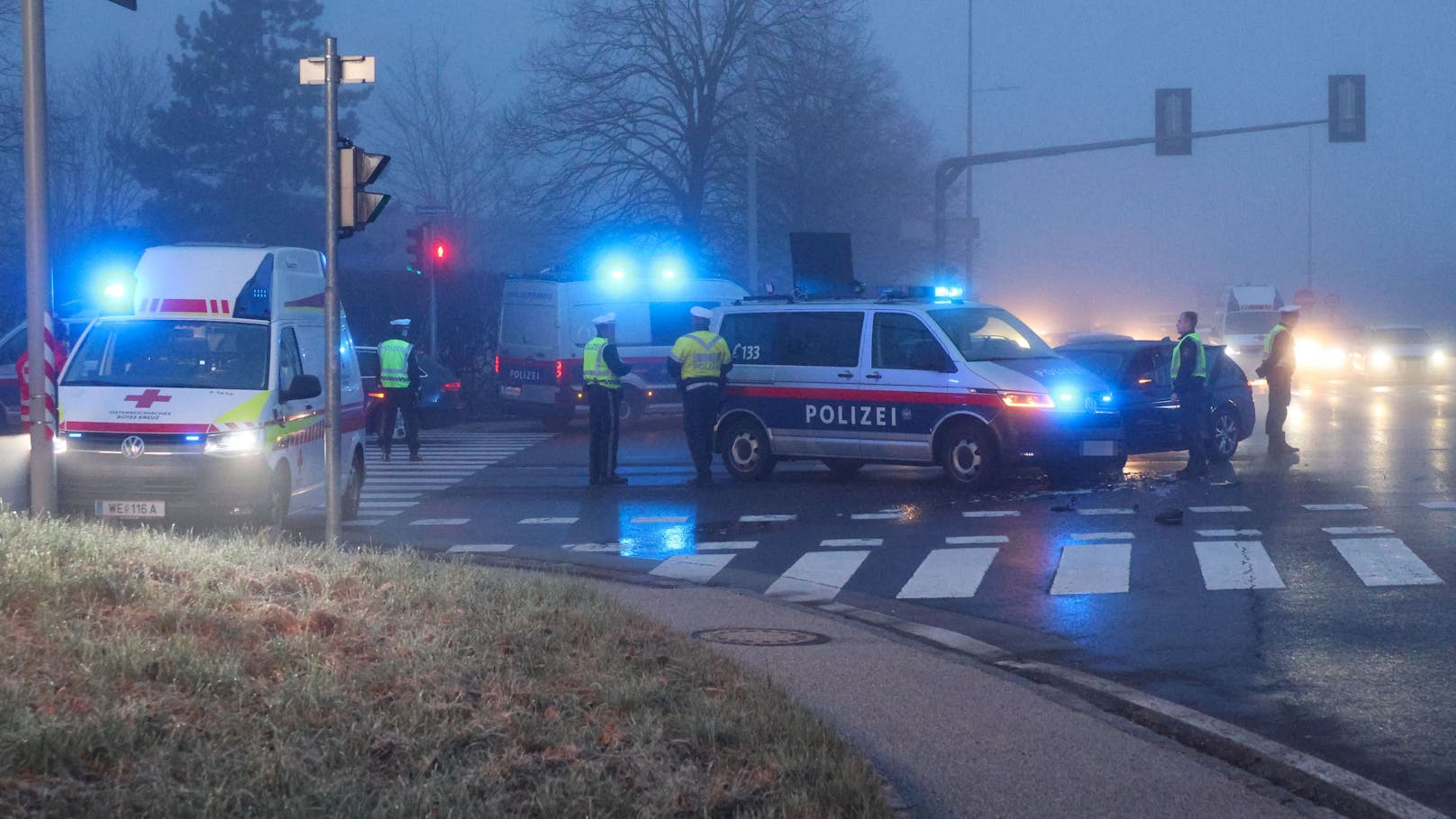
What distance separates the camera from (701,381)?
17.3m

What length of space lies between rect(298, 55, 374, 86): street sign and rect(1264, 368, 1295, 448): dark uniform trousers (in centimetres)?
1336

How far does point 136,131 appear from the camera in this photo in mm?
51594

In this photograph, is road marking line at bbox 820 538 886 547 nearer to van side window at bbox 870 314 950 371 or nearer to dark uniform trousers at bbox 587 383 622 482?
van side window at bbox 870 314 950 371

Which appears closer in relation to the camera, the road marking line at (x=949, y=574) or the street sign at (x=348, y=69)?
the street sign at (x=348, y=69)

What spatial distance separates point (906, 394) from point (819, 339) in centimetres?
131

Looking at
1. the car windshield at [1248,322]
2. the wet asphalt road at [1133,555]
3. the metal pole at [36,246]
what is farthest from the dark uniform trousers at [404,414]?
the car windshield at [1248,322]

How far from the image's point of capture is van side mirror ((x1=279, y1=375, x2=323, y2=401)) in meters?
12.7

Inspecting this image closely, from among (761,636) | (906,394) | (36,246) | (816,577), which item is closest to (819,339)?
(906,394)

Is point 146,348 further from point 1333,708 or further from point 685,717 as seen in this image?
point 1333,708

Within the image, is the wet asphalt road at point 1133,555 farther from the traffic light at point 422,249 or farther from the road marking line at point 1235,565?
the traffic light at point 422,249

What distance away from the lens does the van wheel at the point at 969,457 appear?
16.2 meters

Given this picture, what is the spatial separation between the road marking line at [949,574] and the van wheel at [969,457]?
3.76 meters

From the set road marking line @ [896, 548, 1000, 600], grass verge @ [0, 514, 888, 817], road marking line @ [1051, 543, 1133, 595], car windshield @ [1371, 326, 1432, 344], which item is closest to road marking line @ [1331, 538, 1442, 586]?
road marking line @ [1051, 543, 1133, 595]

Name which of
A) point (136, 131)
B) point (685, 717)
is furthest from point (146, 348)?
point (136, 131)
